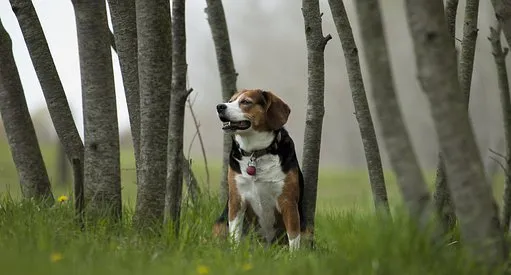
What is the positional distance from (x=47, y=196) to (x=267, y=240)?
1.90 metres

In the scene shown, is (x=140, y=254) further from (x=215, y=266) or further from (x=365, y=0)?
(x=365, y=0)

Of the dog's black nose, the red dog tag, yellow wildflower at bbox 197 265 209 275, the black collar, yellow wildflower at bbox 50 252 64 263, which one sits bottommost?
yellow wildflower at bbox 197 265 209 275

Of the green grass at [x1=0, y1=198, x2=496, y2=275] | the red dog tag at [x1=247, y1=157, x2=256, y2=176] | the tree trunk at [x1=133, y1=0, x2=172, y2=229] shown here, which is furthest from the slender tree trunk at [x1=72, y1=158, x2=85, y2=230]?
the red dog tag at [x1=247, y1=157, x2=256, y2=176]

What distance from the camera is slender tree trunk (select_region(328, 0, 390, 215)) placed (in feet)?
22.7

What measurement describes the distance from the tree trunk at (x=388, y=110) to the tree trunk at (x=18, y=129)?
3482mm

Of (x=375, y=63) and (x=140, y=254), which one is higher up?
(x=375, y=63)

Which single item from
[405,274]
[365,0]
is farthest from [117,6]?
[405,274]

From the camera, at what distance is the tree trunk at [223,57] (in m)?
8.16

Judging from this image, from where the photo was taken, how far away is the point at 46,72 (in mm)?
6484

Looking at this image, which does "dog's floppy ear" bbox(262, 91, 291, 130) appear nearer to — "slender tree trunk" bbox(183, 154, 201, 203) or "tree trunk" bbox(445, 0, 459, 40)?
"slender tree trunk" bbox(183, 154, 201, 203)

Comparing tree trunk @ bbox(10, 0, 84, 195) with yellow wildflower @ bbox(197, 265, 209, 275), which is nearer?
yellow wildflower @ bbox(197, 265, 209, 275)

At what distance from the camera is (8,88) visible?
666 cm

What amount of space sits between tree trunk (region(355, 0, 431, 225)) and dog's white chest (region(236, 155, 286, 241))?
2612 mm

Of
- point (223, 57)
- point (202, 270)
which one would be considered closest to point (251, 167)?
point (223, 57)
